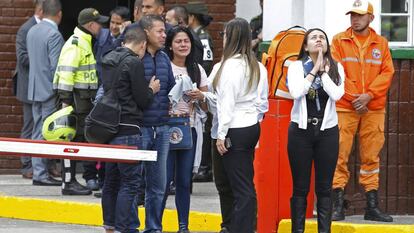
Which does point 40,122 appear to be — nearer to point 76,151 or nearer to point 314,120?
point 76,151

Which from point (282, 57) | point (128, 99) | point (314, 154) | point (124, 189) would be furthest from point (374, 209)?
point (128, 99)

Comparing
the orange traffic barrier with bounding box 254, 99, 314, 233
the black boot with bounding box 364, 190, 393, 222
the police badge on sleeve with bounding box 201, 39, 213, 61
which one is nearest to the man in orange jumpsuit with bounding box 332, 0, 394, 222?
the black boot with bounding box 364, 190, 393, 222

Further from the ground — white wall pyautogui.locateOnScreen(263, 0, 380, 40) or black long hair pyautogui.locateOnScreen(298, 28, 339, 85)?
white wall pyautogui.locateOnScreen(263, 0, 380, 40)

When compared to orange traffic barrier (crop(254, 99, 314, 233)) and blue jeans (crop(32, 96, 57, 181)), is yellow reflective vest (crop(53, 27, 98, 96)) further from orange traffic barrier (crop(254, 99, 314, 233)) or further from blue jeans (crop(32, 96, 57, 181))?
orange traffic barrier (crop(254, 99, 314, 233))

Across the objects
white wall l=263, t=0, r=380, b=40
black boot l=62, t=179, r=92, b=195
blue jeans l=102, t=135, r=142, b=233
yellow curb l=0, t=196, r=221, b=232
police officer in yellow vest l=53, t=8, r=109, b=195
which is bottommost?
yellow curb l=0, t=196, r=221, b=232

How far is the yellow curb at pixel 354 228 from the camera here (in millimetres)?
11836

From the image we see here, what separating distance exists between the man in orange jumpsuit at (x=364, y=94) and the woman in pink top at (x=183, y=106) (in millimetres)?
1380

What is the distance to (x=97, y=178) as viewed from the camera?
14789 mm

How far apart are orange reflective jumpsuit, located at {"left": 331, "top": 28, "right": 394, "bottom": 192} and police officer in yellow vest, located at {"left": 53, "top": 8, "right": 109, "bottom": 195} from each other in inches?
124

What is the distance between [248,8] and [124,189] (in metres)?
5.78

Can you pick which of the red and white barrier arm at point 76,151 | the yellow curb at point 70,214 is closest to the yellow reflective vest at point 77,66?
the yellow curb at point 70,214

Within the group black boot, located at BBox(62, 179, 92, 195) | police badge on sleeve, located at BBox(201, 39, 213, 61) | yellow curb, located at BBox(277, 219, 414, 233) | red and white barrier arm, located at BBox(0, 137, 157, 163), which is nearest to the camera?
red and white barrier arm, located at BBox(0, 137, 157, 163)

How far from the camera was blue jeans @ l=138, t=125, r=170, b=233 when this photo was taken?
37.8ft

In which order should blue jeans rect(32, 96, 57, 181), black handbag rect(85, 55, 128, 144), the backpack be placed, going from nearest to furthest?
black handbag rect(85, 55, 128, 144) < the backpack < blue jeans rect(32, 96, 57, 181)
